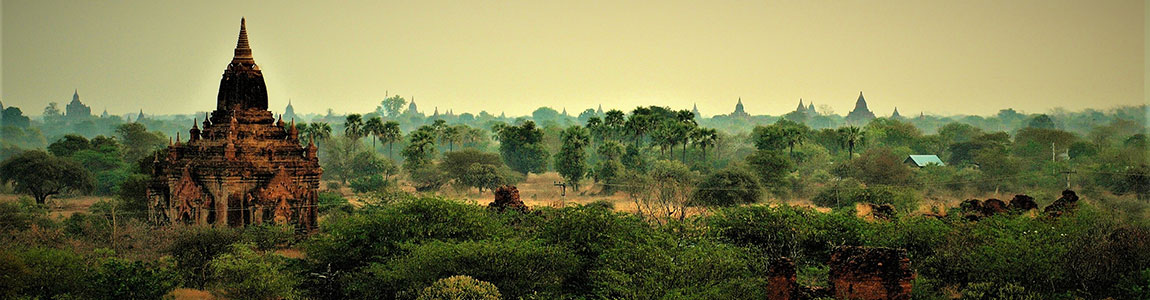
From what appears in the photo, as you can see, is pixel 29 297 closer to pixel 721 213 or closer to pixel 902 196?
pixel 721 213

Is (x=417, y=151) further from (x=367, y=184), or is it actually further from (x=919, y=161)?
(x=919, y=161)

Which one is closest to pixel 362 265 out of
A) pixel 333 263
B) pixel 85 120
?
pixel 333 263

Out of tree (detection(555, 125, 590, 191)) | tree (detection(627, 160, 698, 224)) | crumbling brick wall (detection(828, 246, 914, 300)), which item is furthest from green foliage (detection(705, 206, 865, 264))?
tree (detection(555, 125, 590, 191))

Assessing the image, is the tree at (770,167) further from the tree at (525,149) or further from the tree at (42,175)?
the tree at (42,175)

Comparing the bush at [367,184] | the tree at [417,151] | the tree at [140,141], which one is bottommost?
the bush at [367,184]

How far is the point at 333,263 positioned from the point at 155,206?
9556mm

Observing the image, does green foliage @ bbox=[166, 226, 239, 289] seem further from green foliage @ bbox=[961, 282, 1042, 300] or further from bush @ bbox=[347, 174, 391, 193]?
bush @ bbox=[347, 174, 391, 193]

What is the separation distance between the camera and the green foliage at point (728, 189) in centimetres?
5428

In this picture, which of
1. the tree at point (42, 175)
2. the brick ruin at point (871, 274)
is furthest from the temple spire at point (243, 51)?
Result: the tree at point (42, 175)

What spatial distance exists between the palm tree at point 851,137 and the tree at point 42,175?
1876 inches

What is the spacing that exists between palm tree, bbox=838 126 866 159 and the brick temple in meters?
50.8

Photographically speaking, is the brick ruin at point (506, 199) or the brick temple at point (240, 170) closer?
the brick temple at point (240, 170)

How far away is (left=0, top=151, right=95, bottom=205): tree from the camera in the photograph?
6153cm

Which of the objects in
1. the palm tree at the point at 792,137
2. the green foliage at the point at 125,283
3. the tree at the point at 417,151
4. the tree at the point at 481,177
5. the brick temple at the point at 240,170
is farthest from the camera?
the palm tree at the point at 792,137
